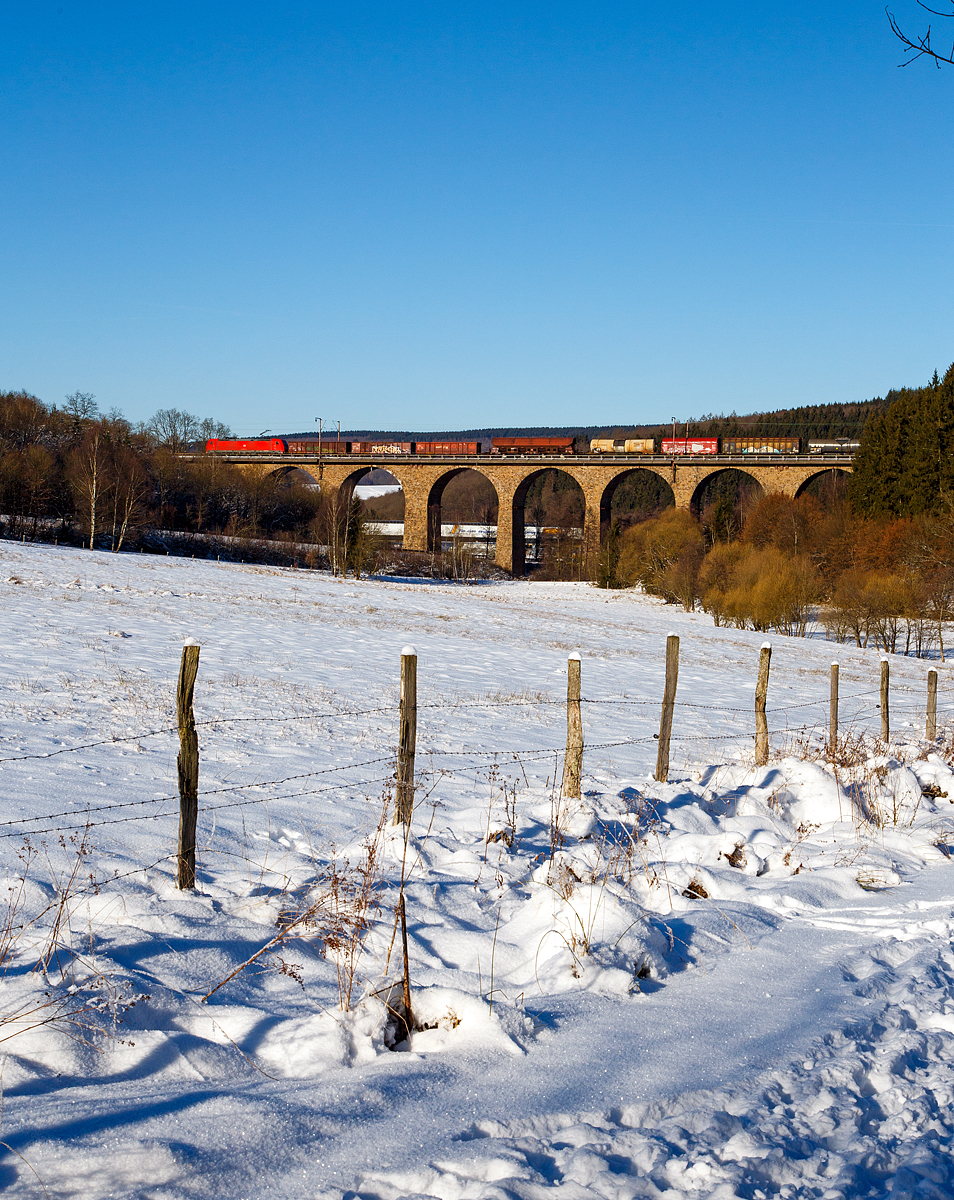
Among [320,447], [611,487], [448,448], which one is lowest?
[611,487]

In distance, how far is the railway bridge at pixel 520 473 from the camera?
211 feet

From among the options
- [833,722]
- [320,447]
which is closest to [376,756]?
A: [833,722]

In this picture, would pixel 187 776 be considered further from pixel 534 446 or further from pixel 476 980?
pixel 534 446

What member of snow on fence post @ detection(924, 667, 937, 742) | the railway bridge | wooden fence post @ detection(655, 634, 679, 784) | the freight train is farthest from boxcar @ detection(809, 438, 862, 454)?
wooden fence post @ detection(655, 634, 679, 784)

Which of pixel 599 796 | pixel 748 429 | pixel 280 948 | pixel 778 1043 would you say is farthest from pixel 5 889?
pixel 748 429

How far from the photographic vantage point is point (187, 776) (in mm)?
4488

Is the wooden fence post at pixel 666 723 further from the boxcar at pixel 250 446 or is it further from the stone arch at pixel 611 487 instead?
the boxcar at pixel 250 446

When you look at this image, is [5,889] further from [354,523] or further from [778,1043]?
[354,523]

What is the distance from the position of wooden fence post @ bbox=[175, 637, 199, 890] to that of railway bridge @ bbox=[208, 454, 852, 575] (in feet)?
198

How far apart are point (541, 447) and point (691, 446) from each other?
13.2 meters

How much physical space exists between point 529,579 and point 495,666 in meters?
54.4

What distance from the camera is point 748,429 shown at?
13900 centimetres

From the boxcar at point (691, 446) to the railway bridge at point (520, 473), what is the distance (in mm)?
608

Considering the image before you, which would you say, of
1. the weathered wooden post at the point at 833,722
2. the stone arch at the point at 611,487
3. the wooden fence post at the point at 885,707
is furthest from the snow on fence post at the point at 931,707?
the stone arch at the point at 611,487
